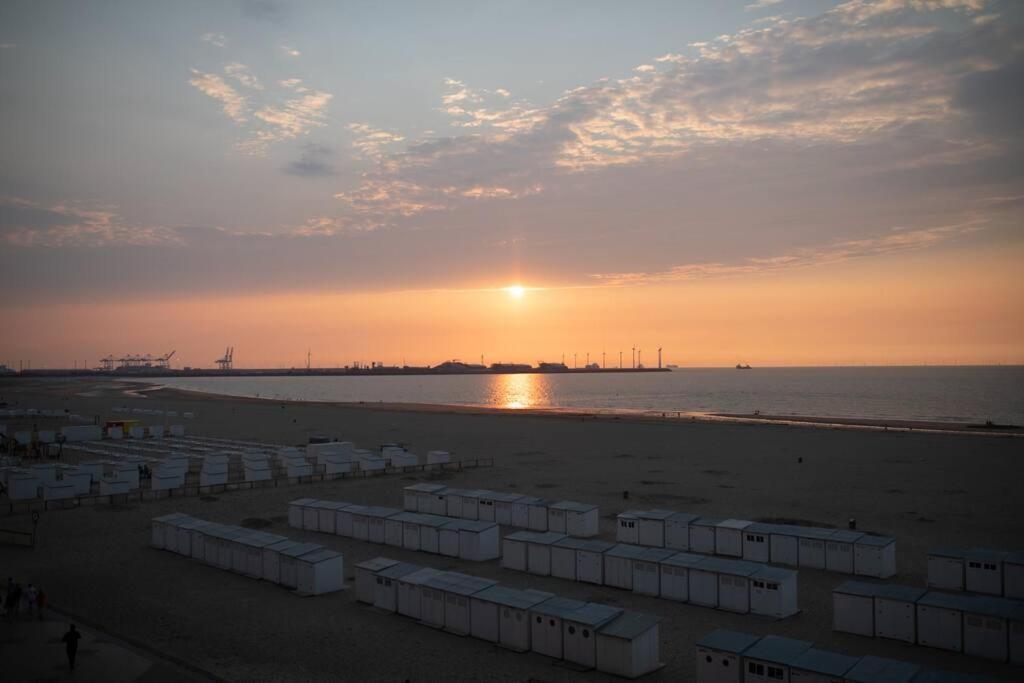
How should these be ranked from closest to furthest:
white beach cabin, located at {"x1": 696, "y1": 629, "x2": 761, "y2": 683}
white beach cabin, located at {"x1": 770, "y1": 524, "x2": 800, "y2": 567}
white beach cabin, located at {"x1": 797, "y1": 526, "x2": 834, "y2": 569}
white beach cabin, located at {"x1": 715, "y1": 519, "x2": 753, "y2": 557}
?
white beach cabin, located at {"x1": 696, "y1": 629, "x2": 761, "y2": 683} < white beach cabin, located at {"x1": 797, "y1": 526, "x2": 834, "y2": 569} < white beach cabin, located at {"x1": 770, "y1": 524, "x2": 800, "y2": 567} < white beach cabin, located at {"x1": 715, "y1": 519, "x2": 753, "y2": 557}

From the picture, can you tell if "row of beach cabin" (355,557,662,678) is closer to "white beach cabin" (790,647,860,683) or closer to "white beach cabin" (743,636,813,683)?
"white beach cabin" (743,636,813,683)

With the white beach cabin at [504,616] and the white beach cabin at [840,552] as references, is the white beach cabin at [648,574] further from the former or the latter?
the white beach cabin at [840,552]

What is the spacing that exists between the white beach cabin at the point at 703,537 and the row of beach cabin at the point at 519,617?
11.5 meters

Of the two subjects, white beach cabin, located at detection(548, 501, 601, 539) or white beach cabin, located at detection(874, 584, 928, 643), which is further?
white beach cabin, located at detection(548, 501, 601, 539)

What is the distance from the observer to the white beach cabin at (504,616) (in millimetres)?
21484

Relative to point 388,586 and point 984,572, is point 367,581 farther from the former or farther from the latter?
point 984,572

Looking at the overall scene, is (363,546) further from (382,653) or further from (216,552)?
(382,653)

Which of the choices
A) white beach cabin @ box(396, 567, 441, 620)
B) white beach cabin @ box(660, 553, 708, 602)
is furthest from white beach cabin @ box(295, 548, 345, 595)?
white beach cabin @ box(660, 553, 708, 602)

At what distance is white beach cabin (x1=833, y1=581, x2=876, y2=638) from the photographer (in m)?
22.1

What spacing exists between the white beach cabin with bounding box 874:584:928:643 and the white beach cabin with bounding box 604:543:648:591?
8.20 meters

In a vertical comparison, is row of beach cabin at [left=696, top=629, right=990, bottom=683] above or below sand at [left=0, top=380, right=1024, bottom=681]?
above

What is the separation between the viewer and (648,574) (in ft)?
86.2

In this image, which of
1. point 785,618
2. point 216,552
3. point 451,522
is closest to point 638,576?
point 785,618

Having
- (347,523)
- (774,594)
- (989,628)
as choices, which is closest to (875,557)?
(774,594)
